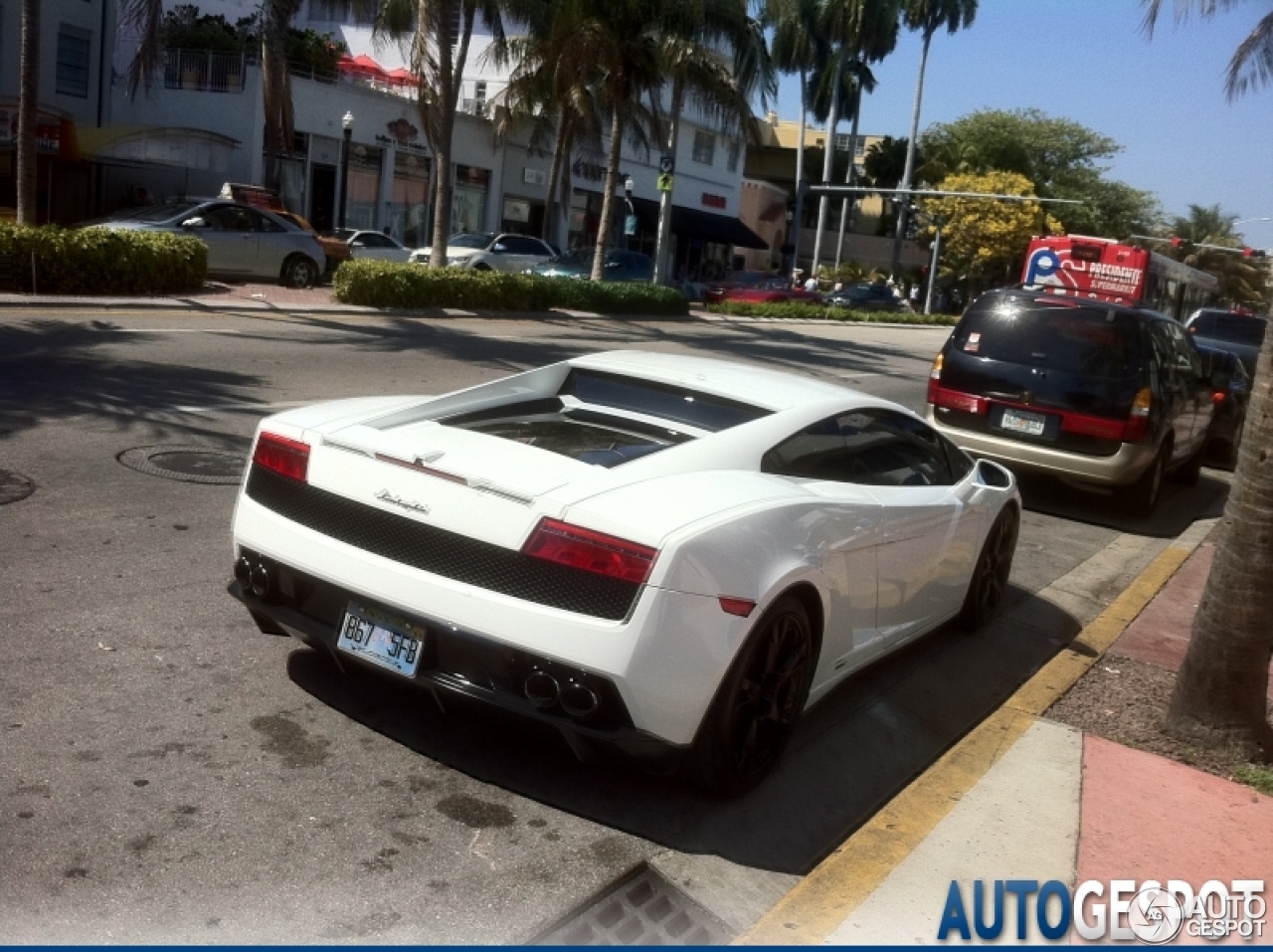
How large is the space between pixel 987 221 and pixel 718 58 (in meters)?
37.5

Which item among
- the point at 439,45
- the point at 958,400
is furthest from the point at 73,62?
the point at 958,400

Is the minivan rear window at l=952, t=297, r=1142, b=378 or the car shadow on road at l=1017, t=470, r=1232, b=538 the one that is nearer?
the minivan rear window at l=952, t=297, r=1142, b=378

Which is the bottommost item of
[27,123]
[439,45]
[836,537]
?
[836,537]

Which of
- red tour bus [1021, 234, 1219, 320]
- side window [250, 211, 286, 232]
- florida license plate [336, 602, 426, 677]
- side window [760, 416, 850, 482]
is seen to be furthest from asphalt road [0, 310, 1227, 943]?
red tour bus [1021, 234, 1219, 320]

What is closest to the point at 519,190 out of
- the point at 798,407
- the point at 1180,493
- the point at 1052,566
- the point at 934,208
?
the point at 934,208

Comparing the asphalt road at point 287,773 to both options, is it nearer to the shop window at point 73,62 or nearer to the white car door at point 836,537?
the white car door at point 836,537

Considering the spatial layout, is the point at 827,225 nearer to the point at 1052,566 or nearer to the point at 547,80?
the point at 547,80

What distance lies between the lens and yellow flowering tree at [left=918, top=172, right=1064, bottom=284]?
62875 millimetres

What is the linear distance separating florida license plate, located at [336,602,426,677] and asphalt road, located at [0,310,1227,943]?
0.87 feet

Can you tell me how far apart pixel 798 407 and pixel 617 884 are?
2109mm

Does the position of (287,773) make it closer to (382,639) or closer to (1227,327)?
(382,639)

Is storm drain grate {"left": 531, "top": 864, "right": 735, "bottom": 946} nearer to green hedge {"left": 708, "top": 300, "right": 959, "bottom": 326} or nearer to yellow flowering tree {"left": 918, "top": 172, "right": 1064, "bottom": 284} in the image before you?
green hedge {"left": 708, "top": 300, "right": 959, "bottom": 326}

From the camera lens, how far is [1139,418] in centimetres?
1021

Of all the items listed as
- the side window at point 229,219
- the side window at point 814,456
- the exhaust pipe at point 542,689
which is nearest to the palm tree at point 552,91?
the side window at point 229,219
